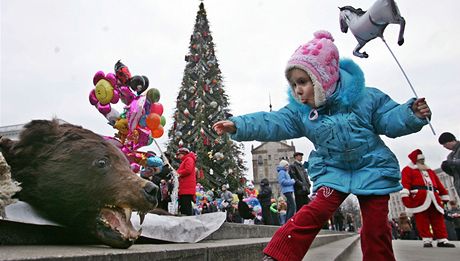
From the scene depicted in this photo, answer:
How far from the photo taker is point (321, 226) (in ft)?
6.75

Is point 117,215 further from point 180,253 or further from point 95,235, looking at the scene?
point 180,253

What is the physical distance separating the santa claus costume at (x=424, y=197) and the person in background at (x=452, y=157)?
2.25ft

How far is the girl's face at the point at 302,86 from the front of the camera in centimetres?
234

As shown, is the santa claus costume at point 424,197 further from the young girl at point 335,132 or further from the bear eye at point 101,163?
the bear eye at point 101,163

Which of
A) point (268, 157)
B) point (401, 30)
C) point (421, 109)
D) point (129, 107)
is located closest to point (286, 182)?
point (129, 107)

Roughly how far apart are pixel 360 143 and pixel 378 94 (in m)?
0.43

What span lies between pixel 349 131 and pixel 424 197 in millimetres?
4478

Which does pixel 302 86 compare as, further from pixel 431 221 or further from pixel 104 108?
pixel 104 108

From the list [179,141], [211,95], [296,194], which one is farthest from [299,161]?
[211,95]

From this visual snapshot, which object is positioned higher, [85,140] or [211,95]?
[211,95]

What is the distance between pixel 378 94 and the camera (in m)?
2.38

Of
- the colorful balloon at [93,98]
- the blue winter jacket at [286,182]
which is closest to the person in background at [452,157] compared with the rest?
the blue winter jacket at [286,182]

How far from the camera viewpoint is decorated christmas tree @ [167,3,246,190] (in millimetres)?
16891

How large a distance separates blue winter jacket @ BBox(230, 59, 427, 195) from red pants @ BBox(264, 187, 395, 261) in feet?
0.25
